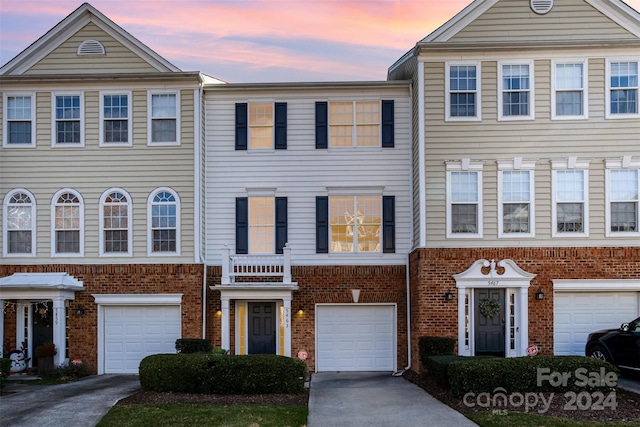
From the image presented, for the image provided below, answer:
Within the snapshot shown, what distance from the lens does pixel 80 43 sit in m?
21.7

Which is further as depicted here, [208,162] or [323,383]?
[208,162]

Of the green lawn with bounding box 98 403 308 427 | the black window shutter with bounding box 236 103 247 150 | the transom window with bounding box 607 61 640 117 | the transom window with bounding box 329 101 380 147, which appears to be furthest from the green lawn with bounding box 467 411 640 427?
the black window shutter with bounding box 236 103 247 150

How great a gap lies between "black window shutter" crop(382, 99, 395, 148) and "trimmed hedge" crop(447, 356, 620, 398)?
8473 mm

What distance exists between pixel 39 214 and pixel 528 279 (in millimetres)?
14174

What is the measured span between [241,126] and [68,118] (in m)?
5.11

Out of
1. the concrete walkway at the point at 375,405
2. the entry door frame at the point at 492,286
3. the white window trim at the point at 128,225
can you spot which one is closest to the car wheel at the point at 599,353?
the entry door frame at the point at 492,286

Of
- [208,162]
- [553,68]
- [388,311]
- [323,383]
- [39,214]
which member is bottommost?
[323,383]

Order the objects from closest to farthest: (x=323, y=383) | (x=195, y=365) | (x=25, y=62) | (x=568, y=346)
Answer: (x=195, y=365) < (x=323, y=383) < (x=568, y=346) < (x=25, y=62)

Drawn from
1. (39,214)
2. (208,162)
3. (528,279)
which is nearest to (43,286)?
(39,214)

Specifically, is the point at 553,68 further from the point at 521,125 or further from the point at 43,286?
the point at 43,286

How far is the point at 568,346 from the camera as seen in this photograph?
20344mm

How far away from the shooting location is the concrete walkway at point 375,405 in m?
13.9

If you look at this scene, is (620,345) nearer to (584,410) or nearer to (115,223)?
(584,410)

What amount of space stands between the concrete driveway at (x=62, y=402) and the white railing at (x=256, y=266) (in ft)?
12.8
